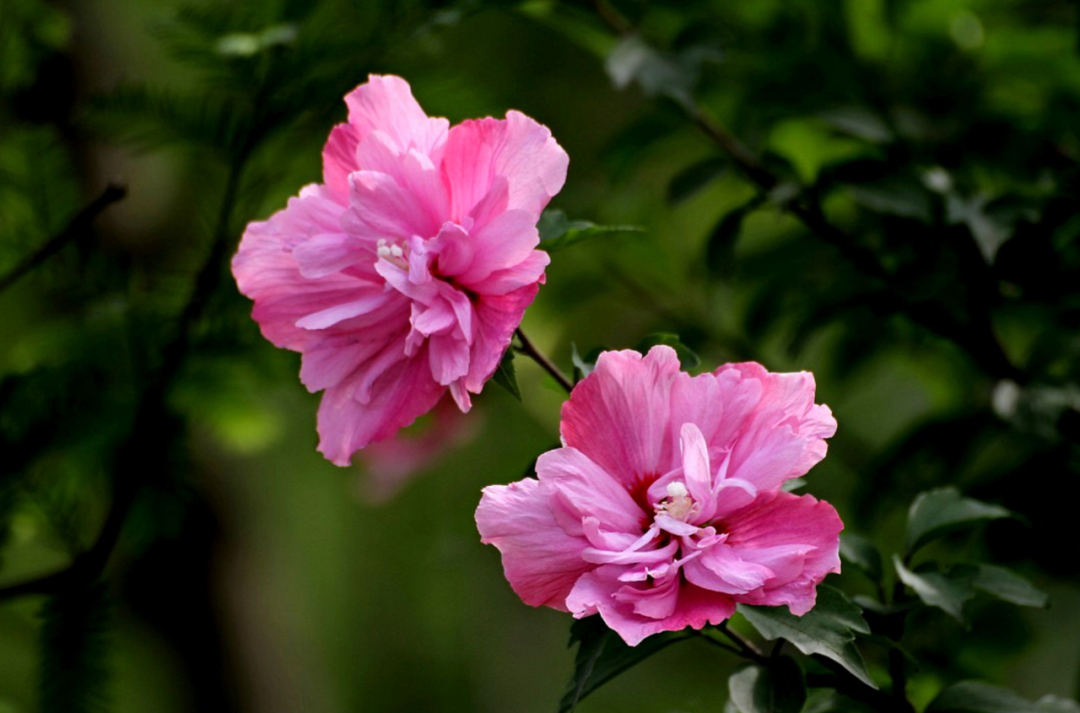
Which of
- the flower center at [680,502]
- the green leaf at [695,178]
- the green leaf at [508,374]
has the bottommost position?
the green leaf at [695,178]

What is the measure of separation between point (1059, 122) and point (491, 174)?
46 centimetres

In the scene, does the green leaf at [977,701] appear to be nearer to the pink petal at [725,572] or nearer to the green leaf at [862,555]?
the green leaf at [862,555]

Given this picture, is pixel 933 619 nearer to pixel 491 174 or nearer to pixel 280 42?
pixel 491 174

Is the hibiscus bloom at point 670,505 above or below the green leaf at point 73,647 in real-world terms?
above

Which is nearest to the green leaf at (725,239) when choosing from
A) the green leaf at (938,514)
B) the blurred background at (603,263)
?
the blurred background at (603,263)

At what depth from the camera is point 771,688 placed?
0.36 meters

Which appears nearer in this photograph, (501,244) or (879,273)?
(501,244)

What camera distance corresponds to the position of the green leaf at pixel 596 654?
316 millimetres

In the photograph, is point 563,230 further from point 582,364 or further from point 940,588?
point 940,588

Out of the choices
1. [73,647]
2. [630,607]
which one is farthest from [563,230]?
[73,647]

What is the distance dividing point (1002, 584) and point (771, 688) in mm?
125

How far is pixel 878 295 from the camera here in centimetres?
53

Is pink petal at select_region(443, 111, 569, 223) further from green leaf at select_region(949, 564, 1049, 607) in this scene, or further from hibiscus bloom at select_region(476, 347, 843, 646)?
green leaf at select_region(949, 564, 1049, 607)

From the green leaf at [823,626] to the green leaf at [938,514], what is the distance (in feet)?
0.34
